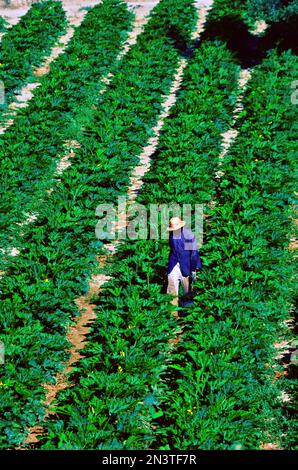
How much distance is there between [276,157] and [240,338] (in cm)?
581

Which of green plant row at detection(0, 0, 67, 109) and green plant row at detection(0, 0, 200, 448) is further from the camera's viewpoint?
green plant row at detection(0, 0, 67, 109)

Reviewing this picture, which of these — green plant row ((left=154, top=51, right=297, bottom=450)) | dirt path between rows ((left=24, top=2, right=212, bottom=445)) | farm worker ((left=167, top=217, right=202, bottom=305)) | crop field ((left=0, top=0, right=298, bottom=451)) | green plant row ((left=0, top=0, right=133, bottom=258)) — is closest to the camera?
green plant row ((left=154, top=51, right=297, bottom=450))

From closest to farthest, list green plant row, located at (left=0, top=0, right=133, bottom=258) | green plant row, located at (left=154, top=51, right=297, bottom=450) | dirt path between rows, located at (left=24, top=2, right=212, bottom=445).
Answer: green plant row, located at (left=154, top=51, right=297, bottom=450) < dirt path between rows, located at (left=24, top=2, right=212, bottom=445) < green plant row, located at (left=0, top=0, right=133, bottom=258)

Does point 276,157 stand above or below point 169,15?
below

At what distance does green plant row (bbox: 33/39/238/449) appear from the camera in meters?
9.83

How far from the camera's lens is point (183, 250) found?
481 inches

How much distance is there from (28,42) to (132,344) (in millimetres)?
13174

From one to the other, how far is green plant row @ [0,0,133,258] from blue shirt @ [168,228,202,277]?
141 inches

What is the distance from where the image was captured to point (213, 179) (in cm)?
1612

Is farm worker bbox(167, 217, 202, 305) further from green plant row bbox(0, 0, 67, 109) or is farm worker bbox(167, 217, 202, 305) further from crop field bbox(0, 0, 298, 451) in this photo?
green plant row bbox(0, 0, 67, 109)

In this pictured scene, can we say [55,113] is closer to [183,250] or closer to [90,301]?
[90,301]

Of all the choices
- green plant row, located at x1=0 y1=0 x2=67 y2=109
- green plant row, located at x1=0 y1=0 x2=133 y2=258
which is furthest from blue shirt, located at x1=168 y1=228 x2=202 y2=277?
green plant row, located at x1=0 y1=0 x2=67 y2=109
